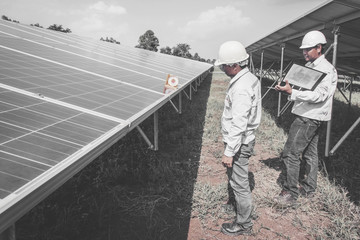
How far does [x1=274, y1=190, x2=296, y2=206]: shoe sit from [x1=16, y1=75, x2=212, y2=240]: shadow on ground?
135 centimetres

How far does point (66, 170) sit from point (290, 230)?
2987 millimetres

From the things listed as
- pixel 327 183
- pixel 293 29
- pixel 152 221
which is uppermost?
pixel 293 29

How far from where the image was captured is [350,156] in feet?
18.5

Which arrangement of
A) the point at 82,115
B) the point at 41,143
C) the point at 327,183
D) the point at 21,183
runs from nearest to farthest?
the point at 21,183, the point at 41,143, the point at 82,115, the point at 327,183

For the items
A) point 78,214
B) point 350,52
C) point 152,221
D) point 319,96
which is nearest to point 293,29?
point 350,52

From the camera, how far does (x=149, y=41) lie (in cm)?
7725

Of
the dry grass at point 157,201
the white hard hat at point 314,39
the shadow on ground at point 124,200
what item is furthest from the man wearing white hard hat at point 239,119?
the white hard hat at point 314,39

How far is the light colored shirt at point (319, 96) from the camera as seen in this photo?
10.8 feet

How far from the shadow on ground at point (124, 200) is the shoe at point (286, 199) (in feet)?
4.43

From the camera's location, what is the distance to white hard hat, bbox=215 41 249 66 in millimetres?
2727

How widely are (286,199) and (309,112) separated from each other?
1.36 m

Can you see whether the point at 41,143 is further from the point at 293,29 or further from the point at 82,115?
the point at 293,29

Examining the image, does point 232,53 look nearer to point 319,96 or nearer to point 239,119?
point 239,119

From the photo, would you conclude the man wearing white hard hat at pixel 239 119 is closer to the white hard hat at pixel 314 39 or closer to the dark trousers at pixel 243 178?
the dark trousers at pixel 243 178
